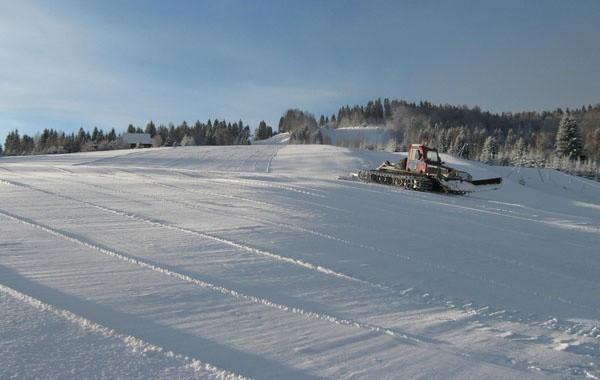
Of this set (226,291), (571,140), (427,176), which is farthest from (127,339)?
(571,140)

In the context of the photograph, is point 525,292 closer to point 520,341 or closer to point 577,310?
point 577,310

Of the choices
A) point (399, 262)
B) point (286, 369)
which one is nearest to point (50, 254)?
point (286, 369)

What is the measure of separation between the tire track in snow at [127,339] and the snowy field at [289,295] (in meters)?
0.02

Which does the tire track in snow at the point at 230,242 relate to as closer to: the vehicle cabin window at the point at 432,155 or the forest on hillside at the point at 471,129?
the vehicle cabin window at the point at 432,155

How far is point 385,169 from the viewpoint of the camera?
22375mm

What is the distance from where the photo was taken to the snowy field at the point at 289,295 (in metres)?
3.61

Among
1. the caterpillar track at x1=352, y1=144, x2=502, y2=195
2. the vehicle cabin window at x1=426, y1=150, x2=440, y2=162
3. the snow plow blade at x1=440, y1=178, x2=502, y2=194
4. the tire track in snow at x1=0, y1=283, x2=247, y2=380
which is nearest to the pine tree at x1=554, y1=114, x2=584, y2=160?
the caterpillar track at x1=352, y1=144, x2=502, y2=195

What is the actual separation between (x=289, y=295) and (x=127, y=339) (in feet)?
6.32

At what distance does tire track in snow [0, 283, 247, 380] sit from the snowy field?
A: 2 cm

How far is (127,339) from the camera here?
3.83m

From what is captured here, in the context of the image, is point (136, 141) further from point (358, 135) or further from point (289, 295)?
point (289, 295)

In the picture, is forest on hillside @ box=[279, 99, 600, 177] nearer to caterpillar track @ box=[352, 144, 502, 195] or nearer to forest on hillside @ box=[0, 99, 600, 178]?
forest on hillside @ box=[0, 99, 600, 178]

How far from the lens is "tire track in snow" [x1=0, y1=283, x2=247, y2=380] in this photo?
340 cm

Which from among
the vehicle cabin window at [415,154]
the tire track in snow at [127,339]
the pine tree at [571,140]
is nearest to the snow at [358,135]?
the pine tree at [571,140]
